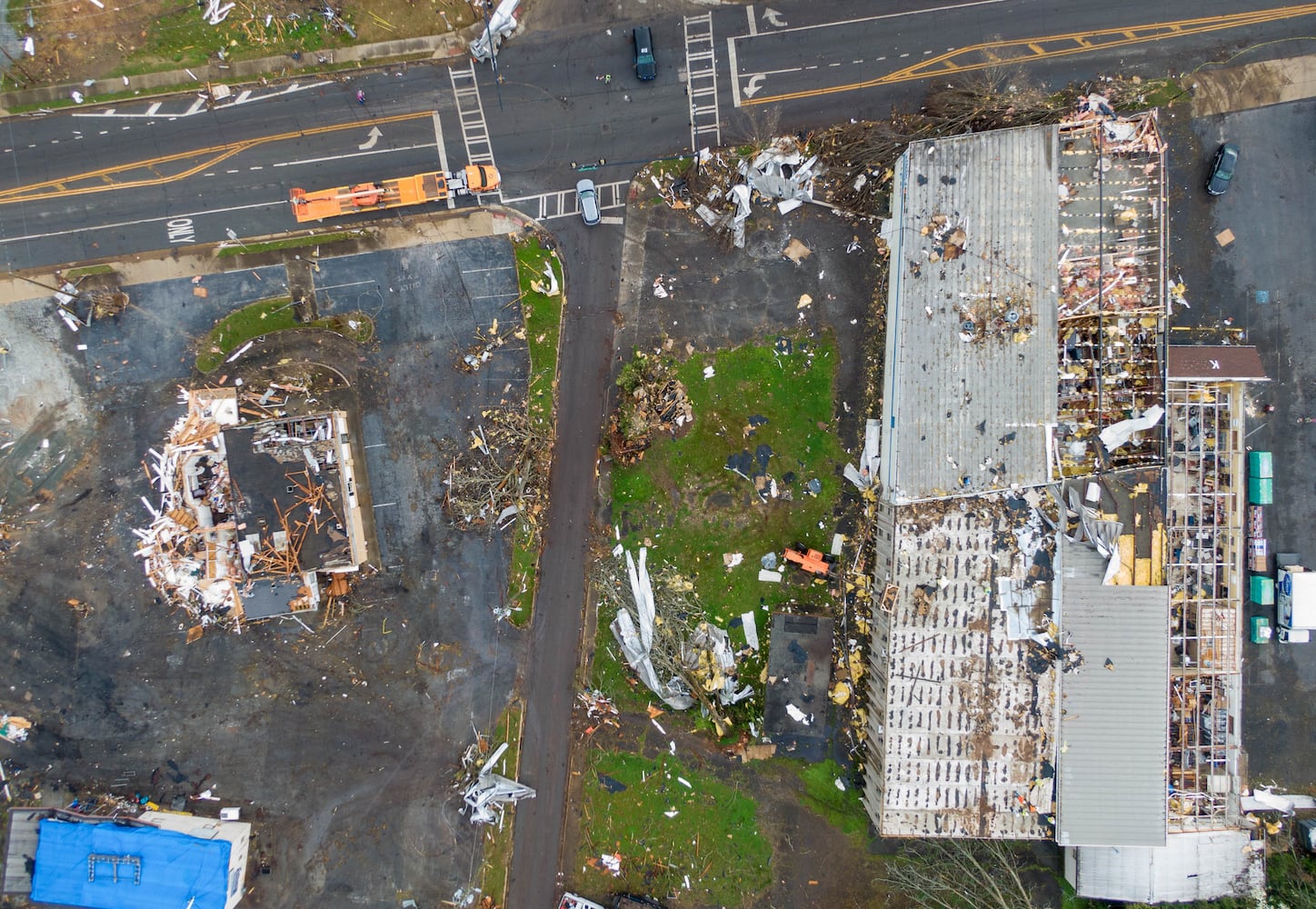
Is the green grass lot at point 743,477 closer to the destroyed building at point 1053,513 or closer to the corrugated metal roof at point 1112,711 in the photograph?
the destroyed building at point 1053,513

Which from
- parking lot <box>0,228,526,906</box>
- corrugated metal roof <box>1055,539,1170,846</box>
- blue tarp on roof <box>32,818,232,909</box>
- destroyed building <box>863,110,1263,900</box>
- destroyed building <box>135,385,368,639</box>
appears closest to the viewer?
corrugated metal roof <box>1055,539,1170,846</box>

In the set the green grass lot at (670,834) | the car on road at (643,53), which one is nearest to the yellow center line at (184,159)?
the car on road at (643,53)

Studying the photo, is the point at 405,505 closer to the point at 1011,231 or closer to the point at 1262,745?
the point at 1011,231

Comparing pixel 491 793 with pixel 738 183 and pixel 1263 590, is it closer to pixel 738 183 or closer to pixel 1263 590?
pixel 738 183

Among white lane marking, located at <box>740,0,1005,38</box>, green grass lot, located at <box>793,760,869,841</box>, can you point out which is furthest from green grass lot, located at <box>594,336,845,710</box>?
white lane marking, located at <box>740,0,1005,38</box>

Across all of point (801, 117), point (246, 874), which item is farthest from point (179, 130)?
point (246, 874)

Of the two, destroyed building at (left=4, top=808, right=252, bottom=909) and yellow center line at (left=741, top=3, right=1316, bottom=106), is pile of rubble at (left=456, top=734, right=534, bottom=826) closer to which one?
destroyed building at (left=4, top=808, right=252, bottom=909)
